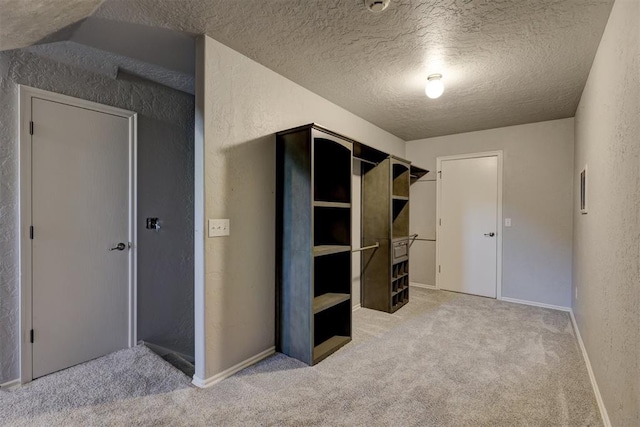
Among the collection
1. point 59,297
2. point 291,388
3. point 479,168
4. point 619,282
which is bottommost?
point 291,388

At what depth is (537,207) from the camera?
12.8 feet

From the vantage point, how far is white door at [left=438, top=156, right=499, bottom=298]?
421cm

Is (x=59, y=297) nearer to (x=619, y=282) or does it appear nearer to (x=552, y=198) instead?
(x=619, y=282)

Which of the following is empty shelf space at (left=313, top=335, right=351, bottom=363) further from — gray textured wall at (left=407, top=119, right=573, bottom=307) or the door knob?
gray textured wall at (left=407, top=119, right=573, bottom=307)

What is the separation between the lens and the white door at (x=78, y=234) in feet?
7.30

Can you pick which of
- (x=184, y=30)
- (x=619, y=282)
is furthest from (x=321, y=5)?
(x=619, y=282)

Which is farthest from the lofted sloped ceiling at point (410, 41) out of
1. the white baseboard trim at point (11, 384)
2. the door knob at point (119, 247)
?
the white baseboard trim at point (11, 384)

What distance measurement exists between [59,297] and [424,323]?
322 centimetres

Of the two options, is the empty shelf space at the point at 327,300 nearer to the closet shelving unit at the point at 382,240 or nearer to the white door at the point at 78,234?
the closet shelving unit at the point at 382,240

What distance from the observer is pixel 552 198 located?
383 cm

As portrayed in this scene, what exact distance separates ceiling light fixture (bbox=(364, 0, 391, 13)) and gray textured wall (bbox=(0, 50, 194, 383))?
214cm

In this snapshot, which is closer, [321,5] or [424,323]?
[321,5]

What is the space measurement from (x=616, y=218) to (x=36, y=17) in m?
3.33

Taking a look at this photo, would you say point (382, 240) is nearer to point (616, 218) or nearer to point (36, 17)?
point (616, 218)
